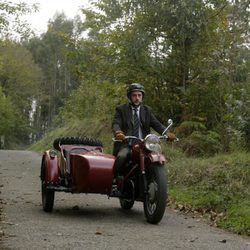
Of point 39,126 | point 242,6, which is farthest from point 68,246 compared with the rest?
point 39,126

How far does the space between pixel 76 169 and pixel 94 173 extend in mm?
470

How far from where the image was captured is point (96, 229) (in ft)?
23.7

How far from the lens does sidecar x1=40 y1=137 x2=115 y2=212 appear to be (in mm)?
7934

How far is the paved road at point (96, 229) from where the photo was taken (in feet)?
20.7

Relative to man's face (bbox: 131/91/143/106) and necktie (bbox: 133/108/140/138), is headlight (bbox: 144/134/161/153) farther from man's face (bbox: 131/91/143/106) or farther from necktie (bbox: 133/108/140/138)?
man's face (bbox: 131/91/143/106)

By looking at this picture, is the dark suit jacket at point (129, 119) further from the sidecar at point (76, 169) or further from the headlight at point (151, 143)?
the headlight at point (151, 143)

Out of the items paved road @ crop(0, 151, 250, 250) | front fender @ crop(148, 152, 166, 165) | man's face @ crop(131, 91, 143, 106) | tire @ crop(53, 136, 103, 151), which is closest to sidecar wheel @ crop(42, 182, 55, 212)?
paved road @ crop(0, 151, 250, 250)

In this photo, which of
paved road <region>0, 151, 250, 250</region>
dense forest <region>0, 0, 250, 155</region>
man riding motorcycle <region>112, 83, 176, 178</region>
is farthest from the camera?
dense forest <region>0, 0, 250, 155</region>

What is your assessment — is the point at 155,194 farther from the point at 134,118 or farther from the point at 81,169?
the point at 134,118

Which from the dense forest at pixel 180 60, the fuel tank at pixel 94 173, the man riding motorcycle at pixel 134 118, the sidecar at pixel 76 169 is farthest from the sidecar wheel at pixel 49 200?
the dense forest at pixel 180 60

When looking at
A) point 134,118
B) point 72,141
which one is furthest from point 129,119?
point 72,141

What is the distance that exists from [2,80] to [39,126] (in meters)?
12.4

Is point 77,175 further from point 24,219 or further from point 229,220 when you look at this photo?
point 229,220

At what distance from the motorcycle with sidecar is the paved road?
1.12 ft
